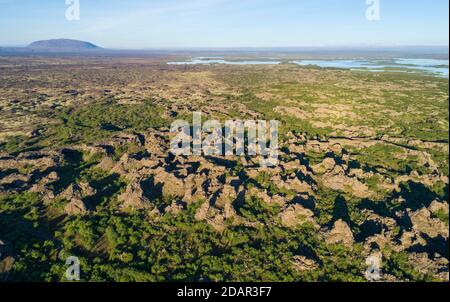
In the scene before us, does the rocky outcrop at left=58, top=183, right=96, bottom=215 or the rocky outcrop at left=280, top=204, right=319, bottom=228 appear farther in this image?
the rocky outcrop at left=58, top=183, right=96, bottom=215

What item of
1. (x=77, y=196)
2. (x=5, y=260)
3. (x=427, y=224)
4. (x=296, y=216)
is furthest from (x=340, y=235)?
(x=5, y=260)

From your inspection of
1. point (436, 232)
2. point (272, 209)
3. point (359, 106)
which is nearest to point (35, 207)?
point (272, 209)

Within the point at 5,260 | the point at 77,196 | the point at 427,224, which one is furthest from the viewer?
the point at 77,196

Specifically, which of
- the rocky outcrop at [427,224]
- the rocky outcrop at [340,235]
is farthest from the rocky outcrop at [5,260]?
the rocky outcrop at [427,224]

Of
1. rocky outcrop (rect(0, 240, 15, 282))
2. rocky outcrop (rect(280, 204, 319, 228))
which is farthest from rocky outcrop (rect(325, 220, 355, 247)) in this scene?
rocky outcrop (rect(0, 240, 15, 282))

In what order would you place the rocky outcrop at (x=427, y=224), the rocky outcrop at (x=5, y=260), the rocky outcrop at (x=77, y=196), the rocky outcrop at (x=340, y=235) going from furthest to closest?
1. the rocky outcrop at (x=77, y=196)
2. the rocky outcrop at (x=427, y=224)
3. the rocky outcrop at (x=340, y=235)
4. the rocky outcrop at (x=5, y=260)

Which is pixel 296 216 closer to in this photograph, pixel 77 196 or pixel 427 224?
pixel 427 224

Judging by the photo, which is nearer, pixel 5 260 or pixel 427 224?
pixel 5 260

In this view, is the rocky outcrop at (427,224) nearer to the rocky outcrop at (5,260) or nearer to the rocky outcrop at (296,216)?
the rocky outcrop at (296,216)

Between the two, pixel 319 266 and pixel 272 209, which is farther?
pixel 272 209

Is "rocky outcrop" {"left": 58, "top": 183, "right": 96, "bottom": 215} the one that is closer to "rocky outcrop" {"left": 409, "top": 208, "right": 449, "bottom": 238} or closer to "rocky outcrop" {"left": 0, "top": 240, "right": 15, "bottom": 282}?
"rocky outcrop" {"left": 0, "top": 240, "right": 15, "bottom": 282}
